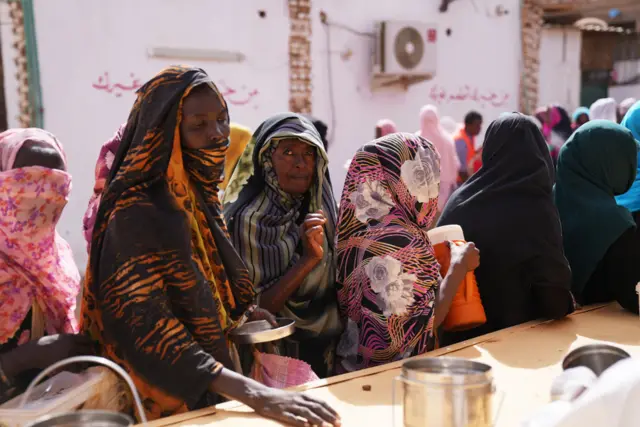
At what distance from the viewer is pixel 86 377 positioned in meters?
1.57

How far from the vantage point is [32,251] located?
1931 millimetres

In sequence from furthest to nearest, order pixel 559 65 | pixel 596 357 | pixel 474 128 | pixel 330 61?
pixel 559 65
pixel 330 61
pixel 474 128
pixel 596 357

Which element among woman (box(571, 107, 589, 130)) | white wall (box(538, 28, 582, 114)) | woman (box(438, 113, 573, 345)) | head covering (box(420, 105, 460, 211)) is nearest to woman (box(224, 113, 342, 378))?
woman (box(438, 113, 573, 345))

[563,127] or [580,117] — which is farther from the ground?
[580,117]

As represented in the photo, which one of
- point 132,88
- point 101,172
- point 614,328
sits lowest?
point 614,328

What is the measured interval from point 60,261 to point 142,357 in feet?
2.20

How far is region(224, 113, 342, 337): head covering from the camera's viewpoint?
92.8 inches

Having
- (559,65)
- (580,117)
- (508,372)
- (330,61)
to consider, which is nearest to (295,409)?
(508,372)

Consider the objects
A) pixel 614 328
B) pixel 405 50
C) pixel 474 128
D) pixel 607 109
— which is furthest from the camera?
pixel 405 50

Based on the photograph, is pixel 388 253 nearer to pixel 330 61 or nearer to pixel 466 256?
pixel 466 256

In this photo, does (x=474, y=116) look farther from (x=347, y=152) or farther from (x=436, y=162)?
(x=436, y=162)

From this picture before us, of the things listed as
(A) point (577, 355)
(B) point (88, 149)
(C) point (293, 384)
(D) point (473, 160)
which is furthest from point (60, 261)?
(D) point (473, 160)

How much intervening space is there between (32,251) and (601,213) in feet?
7.23

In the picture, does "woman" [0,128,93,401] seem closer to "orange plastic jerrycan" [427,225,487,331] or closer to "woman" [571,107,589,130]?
"orange plastic jerrycan" [427,225,487,331]
